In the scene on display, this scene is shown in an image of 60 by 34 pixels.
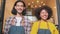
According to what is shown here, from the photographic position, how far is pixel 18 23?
372 centimetres

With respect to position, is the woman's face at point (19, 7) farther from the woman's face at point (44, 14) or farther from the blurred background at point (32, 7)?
the blurred background at point (32, 7)

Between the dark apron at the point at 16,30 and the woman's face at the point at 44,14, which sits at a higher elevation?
the woman's face at the point at 44,14

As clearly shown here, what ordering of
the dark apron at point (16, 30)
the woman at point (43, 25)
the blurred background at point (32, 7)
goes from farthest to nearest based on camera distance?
the blurred background at point (32, 7) < the dark apron at point (16, 30) < the woman at point (43, 25)

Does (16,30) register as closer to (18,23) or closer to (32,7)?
(18,23)

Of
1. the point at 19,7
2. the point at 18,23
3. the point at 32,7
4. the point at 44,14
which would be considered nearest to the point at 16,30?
the point at 18,23

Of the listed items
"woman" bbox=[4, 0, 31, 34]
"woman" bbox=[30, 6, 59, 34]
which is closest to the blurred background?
"woman" bbox=[4, 0, 31, 34]

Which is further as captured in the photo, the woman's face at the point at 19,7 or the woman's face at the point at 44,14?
the woman's face at the point at 19,7

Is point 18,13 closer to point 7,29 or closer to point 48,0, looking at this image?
point 7,29

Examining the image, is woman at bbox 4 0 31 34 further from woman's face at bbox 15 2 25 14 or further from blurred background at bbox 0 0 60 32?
blurred background at bbox 0 0 60 32

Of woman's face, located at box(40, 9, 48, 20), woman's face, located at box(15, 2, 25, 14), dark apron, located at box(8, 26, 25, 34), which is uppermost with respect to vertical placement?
woman's face, located at box(15, 2, 25, 14)

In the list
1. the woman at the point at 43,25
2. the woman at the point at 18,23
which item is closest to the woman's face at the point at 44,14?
the woman at the point at 43,25

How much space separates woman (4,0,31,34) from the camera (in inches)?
145

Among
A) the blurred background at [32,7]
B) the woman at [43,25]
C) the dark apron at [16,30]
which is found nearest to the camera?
the woman at [43,25]

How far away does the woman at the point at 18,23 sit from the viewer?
3.67m
